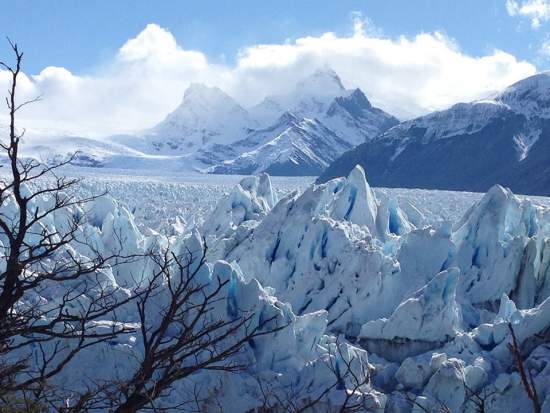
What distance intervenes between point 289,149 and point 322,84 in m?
63.8

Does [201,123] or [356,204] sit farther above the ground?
[201,123]

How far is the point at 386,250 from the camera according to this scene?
53.3 feet

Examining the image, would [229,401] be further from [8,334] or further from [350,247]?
[8,334]

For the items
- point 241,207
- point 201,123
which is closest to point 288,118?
point 201,123

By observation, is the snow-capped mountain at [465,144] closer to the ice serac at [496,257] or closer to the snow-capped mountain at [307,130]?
the snow-capped mountain at [307,130]

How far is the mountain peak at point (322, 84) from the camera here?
18238 cm

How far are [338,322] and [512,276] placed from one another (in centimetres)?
364

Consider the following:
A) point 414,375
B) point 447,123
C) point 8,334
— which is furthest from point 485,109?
point 8,334

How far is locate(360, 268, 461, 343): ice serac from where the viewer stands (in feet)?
38.9

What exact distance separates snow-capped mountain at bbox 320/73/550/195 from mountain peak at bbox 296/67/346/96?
84.4 metres

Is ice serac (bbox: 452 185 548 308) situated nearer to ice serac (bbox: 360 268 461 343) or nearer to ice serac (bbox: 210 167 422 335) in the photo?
ice serac (bbox: 210 167 422 335)

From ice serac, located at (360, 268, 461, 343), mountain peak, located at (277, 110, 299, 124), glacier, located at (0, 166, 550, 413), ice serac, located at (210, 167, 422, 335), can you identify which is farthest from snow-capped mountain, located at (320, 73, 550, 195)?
ice serac, located at (360, 268, 461, 343)

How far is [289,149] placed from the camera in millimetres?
126312

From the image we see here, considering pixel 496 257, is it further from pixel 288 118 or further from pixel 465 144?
pixel 288 118
